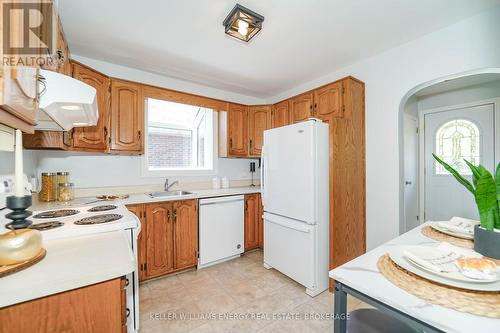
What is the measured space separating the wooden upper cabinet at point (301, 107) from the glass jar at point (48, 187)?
9.24ft

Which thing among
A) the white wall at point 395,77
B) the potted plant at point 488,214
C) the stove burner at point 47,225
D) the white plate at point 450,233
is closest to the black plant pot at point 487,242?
the potted plant at point 488,214

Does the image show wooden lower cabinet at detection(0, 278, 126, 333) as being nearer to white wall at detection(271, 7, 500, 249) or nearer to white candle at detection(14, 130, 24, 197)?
white candle at detection(14, 130, 24, 197)

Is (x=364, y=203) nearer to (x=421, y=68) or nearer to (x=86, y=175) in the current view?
(x=421, y=68)

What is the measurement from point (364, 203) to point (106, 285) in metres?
2.52

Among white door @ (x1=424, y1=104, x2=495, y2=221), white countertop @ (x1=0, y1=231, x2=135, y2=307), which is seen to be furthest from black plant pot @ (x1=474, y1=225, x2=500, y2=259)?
white door @ (x1=424, y1=104, x2=495, y2=221)

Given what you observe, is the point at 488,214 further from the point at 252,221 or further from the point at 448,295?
the point at 252,221

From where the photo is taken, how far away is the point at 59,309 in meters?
0.66

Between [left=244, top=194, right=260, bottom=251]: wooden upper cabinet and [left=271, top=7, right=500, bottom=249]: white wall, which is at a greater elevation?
[left=271, top=7, right=500, bottom=249]: white wall

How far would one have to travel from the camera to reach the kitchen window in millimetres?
2871

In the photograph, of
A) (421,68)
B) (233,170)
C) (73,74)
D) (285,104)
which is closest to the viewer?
(73,74)

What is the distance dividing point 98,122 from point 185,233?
1517 millimetres

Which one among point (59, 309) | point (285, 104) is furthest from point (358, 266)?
point (285, 104)

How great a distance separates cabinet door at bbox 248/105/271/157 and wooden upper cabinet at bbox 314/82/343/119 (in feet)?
2.96

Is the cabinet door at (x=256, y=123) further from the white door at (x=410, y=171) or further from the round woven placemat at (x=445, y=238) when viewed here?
the round woven placemat at (x=445, y=238)
